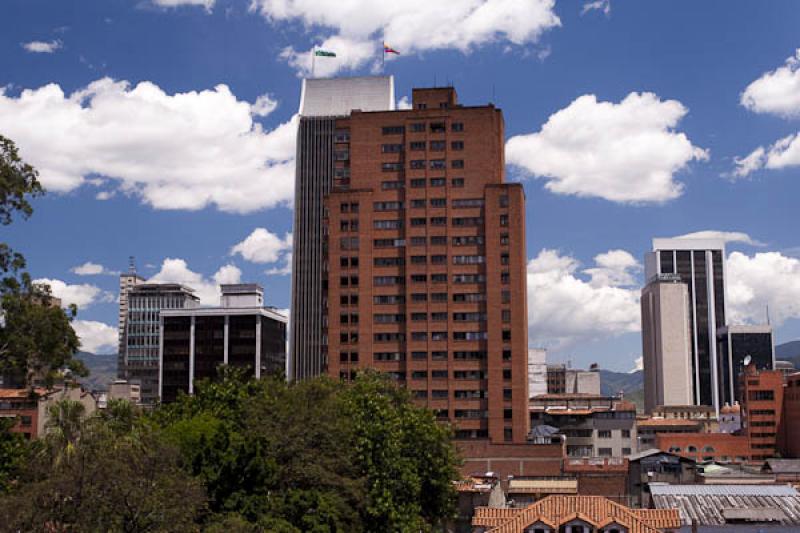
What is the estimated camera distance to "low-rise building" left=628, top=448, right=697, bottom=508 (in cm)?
10631

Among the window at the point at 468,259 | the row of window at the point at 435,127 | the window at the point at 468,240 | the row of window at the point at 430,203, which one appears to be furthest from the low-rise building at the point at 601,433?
the row of window at the point at 435,127

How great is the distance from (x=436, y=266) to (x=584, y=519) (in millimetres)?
94363

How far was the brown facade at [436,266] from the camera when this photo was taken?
149 meters

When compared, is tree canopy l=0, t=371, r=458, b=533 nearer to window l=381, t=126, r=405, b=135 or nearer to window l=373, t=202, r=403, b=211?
window l=373, t=202, r=403, b=211

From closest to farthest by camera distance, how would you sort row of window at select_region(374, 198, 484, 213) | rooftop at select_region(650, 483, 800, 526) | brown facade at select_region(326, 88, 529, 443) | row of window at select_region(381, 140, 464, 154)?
rooftop at select_region(650, 483, 800, 526)
brown facade at select_region(326, 88, 529, 443)
row of window at select_region(374, 198, 484, 213)
row of window at select_region(381, 140, 464, 154)

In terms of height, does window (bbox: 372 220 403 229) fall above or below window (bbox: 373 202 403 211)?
below

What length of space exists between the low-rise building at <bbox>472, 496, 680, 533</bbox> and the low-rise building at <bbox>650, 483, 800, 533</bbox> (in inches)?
100

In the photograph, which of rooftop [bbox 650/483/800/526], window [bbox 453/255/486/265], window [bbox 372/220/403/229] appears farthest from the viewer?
window [bbox 372/220/403/229]

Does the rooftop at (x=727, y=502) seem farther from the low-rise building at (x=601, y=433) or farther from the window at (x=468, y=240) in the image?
the low-rise building at (x=601, y=433)

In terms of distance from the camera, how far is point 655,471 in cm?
10912

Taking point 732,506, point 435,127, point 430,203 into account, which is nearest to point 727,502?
point 732,506

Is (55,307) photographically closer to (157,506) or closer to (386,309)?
(157,506)

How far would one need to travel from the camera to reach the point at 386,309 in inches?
6019

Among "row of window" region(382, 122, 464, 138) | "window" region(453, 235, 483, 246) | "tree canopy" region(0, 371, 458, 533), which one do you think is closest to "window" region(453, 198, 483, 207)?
"window" region(453, 235, 483, 246)
